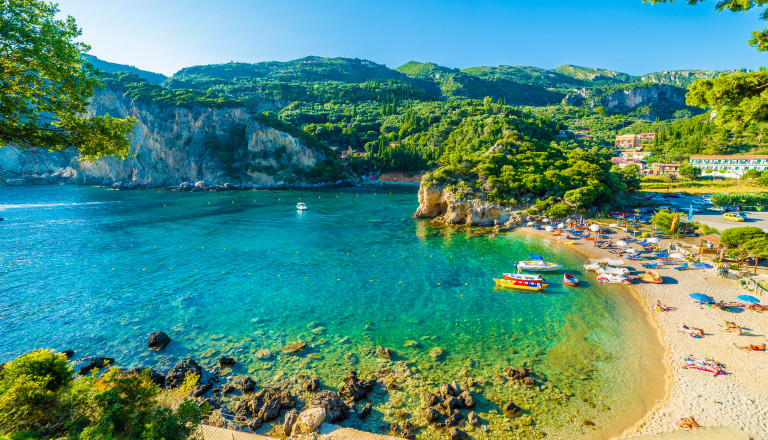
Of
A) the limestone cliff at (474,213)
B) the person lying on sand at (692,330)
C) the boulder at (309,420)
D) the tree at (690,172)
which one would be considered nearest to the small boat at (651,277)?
the person lying on sand at (692,330)

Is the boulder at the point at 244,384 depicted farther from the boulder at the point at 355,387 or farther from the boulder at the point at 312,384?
the boulder at the point at 355,387

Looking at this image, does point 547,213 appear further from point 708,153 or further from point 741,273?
point 708,153

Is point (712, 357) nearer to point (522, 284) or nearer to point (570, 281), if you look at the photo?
point (570, 281)

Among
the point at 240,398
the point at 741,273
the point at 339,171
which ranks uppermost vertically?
the point at 339,171

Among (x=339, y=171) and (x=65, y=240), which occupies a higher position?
(x=339, y=171)

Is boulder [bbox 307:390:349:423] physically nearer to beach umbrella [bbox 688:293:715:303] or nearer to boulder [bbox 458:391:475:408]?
boulder [bbox 458:391:475:408]

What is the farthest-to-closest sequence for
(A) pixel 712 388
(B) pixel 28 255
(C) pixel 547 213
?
(C) pixel 547 213 → (B) pixel 28 255 → (A) pixel 712 388

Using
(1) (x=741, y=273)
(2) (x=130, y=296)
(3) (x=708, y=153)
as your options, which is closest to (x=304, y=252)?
(2) (x=130, y=296)

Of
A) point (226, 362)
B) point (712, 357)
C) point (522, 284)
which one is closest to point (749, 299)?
point (712, 357)
